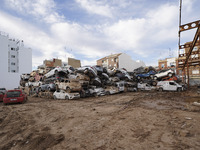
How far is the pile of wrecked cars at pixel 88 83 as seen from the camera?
11.6 m

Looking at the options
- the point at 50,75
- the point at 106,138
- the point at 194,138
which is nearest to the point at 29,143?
the point at 106,138

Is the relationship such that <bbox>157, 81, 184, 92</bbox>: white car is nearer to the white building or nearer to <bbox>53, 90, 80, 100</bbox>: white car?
<bbox>53, 90, 80, 100</bbox>: white car

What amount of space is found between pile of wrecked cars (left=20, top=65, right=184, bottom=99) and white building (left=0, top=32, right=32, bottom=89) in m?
18.8

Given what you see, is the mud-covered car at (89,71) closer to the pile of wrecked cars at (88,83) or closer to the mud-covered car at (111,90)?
the pile of wrecked cars at (88,83)

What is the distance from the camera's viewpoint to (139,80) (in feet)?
66.3

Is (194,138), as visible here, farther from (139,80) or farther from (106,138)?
(139,80)

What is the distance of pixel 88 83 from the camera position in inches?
499

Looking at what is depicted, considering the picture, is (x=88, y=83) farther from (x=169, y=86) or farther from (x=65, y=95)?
(x=169, y=86)

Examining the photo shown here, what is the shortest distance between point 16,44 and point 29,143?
157 feet

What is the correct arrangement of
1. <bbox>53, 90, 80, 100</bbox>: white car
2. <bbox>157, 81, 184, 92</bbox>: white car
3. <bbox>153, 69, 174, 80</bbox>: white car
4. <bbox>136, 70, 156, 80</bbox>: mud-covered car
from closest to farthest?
<bbox>53, 90, 80, 100</bbox>: white car < <bbox>157, 81, 184, 92</bbox>: white car < <bbox>153, 69, 174, 80</bbox>: white car < <bbox>136, 70, 156, 80</bbox>: mud-covered car

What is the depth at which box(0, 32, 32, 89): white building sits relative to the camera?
108 ft

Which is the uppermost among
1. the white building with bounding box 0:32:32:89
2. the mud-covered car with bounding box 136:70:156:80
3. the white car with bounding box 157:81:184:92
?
the white building with bounding box 0:32:32:89

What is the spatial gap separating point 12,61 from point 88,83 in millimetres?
39134

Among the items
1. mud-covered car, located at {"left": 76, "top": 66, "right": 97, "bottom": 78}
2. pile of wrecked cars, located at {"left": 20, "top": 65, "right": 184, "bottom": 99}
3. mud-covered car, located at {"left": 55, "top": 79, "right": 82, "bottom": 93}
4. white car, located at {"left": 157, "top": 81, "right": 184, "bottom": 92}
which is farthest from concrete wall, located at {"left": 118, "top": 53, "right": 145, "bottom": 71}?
mud-covered car, located at {"left": 55, "top": 79, "right": 82, "bottom": 93}
